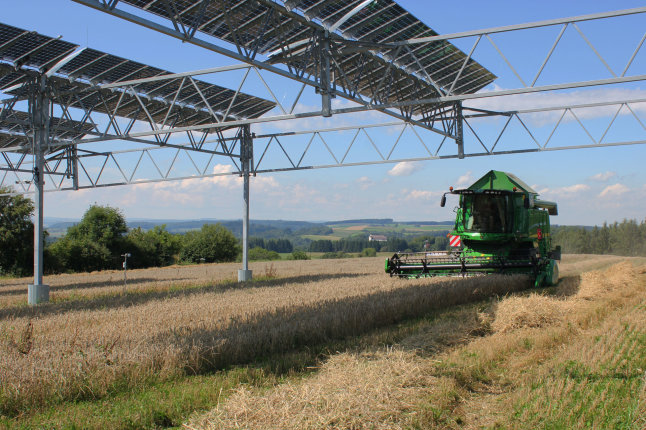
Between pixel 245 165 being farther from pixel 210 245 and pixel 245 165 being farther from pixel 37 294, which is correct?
pixel 210 245

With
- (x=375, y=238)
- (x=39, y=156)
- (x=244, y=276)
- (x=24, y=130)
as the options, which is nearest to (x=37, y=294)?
(x=39, y=156)

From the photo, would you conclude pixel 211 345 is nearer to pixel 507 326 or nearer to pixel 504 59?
pixel 507 326

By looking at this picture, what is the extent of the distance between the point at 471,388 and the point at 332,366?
64.9 inches

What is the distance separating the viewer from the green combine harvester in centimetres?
1559

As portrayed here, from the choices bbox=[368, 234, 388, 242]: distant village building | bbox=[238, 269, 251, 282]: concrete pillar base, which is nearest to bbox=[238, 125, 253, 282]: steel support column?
bbox=[238, 269, 251, 282]: concrete pillar base

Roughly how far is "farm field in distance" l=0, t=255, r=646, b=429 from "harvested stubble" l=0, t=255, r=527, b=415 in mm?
23

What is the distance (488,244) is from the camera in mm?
17312

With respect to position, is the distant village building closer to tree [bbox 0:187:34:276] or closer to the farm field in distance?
tree [bbox 0:187:34:276]

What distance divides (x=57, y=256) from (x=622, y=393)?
1657 inches

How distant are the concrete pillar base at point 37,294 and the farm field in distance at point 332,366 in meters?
4.65

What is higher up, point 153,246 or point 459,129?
point 459,129

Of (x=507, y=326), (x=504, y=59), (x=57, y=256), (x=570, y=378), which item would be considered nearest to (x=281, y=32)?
(x=504, y=59)

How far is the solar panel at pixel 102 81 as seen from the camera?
1481cm

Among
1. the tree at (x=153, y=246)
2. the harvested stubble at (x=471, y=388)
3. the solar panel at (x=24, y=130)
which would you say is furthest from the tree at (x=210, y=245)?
the harvested stubble at (x=471, y=388)
